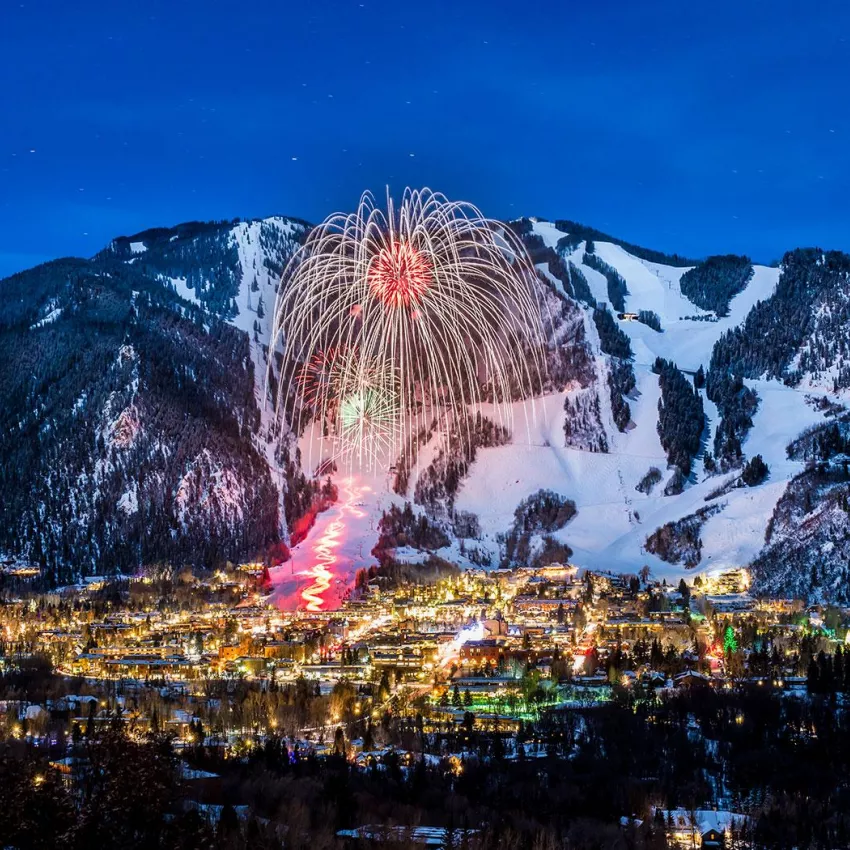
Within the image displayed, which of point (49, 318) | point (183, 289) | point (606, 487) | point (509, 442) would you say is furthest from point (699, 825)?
point (183, 289)

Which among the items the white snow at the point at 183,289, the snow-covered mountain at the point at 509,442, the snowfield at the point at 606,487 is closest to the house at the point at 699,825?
the snow-covered mountain at the point at 509,442

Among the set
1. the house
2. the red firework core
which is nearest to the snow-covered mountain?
the house

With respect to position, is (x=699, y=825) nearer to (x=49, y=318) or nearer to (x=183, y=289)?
(x=49, y=318)

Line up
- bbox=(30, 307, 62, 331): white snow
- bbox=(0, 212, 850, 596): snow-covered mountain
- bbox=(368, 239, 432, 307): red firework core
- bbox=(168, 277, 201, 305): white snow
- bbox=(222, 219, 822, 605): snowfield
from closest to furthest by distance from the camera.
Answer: bbox=(368, 239, 432, 307): red firework core
bbox=(222, 219, 822, 605): snowfield
bbox=(0, 212, 850, 596): snow-covered mountain
bbox=(30, 307, 62, 331): white snow
bbox=(168, 277, 201, 305): white snow

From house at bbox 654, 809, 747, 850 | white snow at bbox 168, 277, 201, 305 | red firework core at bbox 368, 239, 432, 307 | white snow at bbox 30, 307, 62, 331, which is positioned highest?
white snow at bbox 168, 277, 201, 305

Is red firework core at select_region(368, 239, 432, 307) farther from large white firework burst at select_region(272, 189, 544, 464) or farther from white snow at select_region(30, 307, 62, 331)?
white snow at select_region(30, 307, 62, 331)
